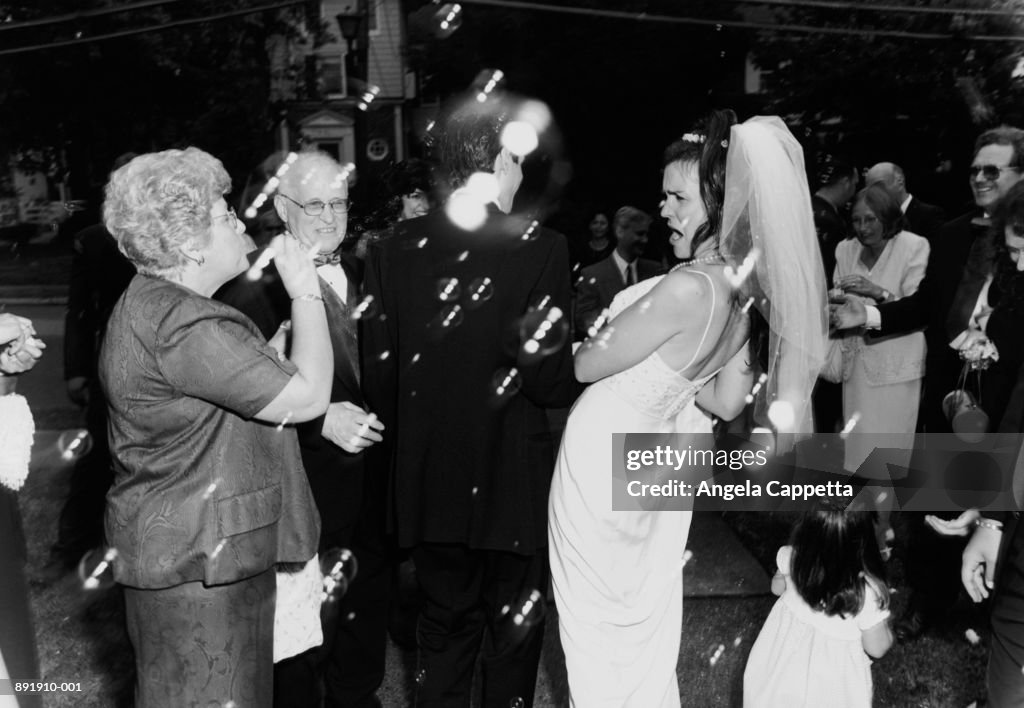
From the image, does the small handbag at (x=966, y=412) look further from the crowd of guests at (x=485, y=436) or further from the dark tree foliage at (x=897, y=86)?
the dark tree foliage at (x=897, y=86)

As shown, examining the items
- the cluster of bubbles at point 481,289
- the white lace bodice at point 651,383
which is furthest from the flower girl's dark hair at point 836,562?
the cluster of bubbles at point 481,289

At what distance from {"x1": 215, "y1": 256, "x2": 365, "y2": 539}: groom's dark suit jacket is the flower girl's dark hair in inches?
55.3

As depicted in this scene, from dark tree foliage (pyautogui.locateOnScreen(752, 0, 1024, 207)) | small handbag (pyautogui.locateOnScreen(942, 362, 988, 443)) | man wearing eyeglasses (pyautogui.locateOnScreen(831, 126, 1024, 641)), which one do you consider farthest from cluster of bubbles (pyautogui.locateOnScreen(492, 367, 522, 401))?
dark tree foliage (pyautogui.locateOnScreen(752, 0, 1024, 207))

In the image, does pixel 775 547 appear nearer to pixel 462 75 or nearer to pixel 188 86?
pixel 462 75

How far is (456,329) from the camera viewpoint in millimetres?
2578

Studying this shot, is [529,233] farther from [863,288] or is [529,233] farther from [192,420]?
[863,288]

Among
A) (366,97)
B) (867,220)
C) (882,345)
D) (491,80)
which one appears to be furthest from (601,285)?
(491,80)

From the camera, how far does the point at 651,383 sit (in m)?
2.70

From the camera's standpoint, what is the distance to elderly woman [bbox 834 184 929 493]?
14.9ft

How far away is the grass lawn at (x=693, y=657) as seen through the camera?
3344 mm

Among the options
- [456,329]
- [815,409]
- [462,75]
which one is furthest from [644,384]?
[462,75]

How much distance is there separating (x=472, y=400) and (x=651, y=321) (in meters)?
0.56

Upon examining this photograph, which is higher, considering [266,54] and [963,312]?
[266,54]

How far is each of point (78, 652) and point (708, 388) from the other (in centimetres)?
280
